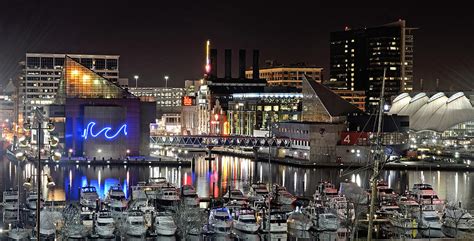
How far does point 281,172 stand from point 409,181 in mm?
8132

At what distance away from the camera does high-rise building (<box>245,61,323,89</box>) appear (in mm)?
108562

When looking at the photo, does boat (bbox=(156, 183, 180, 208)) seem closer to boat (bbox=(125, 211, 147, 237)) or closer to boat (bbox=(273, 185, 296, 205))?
boat (bbox=(273, 185, 296, 205))

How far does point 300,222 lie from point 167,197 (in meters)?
7.41

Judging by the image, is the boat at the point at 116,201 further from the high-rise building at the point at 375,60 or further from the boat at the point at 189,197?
the high-rise building at the point at 375,60

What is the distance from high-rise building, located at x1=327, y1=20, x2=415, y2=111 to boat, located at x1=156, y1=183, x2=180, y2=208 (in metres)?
74.2

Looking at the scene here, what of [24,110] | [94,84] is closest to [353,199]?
[94,84]

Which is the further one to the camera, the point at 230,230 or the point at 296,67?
the point at 296,67

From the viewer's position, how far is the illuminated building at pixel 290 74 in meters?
109

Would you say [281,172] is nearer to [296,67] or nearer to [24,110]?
[24,110]

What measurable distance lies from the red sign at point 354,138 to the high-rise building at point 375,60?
48.6m

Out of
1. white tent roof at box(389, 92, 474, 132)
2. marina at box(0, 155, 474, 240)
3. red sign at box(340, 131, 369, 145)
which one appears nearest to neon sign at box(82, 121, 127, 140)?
marina at box(0, 155, 474, 240)

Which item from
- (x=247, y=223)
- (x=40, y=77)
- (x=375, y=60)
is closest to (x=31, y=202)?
(x=247, y=223)

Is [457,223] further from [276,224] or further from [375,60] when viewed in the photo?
[375,60]

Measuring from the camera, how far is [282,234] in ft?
76.8
